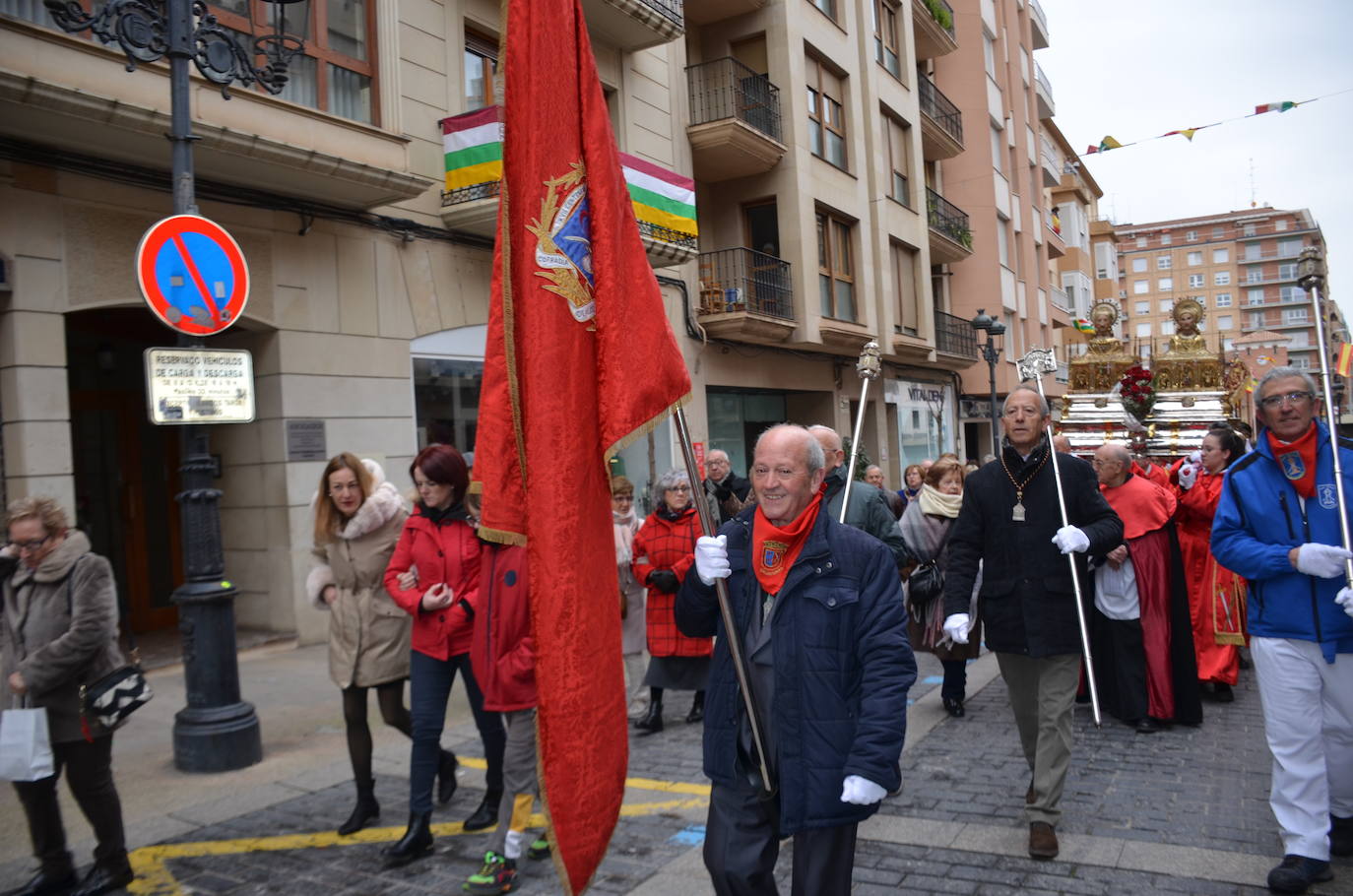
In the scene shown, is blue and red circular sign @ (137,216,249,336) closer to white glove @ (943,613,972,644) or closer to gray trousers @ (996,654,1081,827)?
white glove @ (943,613,972,644)

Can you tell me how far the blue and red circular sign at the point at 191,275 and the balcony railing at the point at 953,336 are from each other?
70.1 ft

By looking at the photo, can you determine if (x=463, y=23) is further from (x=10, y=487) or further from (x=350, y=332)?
→ (x=10, y=487)

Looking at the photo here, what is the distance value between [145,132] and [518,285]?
6726mm

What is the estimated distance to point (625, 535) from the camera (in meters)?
7.52

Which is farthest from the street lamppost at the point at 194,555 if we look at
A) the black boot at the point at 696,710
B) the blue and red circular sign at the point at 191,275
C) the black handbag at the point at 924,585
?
the black handbag at the point at 924,585

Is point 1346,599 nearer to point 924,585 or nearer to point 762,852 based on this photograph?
point 762,852

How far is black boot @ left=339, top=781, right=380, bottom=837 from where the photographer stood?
5012mm

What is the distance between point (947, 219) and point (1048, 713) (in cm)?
2520

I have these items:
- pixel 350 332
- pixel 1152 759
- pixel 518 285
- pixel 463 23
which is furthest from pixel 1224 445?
pixel 463 23

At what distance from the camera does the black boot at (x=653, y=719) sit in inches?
279

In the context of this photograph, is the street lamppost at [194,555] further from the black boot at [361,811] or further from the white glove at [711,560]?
the white glove at [711,560]

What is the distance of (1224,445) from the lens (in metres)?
7.40

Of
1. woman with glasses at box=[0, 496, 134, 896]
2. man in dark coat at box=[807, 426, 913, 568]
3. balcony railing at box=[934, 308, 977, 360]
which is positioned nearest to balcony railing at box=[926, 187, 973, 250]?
balcony railing at box=[934, 308, 977, 360]

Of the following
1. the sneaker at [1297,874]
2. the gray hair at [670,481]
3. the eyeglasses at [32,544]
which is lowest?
the sneaker at [1297,874]
